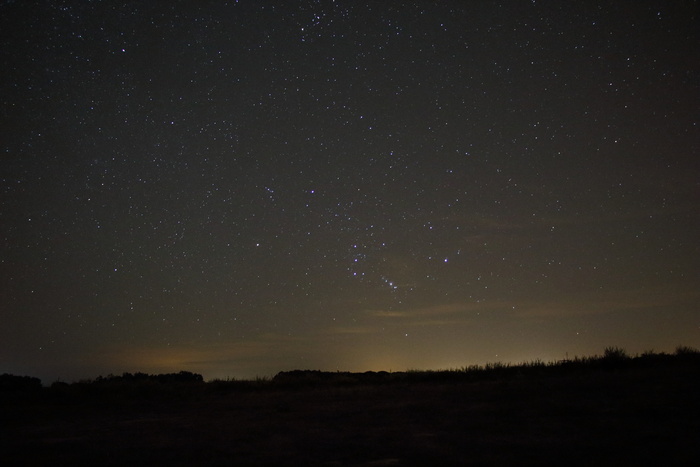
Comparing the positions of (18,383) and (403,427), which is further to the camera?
(18,383)

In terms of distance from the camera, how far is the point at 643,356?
17016mm

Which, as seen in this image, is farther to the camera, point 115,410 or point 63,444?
point 115,410

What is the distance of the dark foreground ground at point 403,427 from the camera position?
748 centimetres

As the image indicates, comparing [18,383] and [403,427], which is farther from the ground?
[18,383]

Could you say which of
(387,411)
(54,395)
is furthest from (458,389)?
(54,395)

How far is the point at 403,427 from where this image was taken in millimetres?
9742

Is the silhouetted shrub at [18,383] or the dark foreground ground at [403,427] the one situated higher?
the silhouetted shrub at [18,383]

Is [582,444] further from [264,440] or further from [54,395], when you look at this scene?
[54,395]

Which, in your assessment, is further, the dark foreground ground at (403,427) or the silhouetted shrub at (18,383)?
the silhouetted shrub at (18,383)

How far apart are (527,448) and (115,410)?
1167 centimetres

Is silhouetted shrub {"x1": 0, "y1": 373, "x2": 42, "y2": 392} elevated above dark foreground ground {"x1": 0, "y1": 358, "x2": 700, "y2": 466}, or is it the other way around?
silhouetted shrub {"x1": 0, "y1": 373, "x2": 42, "y2": 392}

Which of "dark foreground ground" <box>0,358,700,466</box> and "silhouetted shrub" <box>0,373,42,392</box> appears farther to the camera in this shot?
"silhouetted shrub" <box>0,373,42,392</box>

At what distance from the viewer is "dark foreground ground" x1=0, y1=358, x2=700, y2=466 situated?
7484 millimetres

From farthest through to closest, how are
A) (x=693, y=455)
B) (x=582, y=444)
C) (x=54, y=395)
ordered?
(x=54, y=395), (x=582, y=444), (x=693, y=455)
